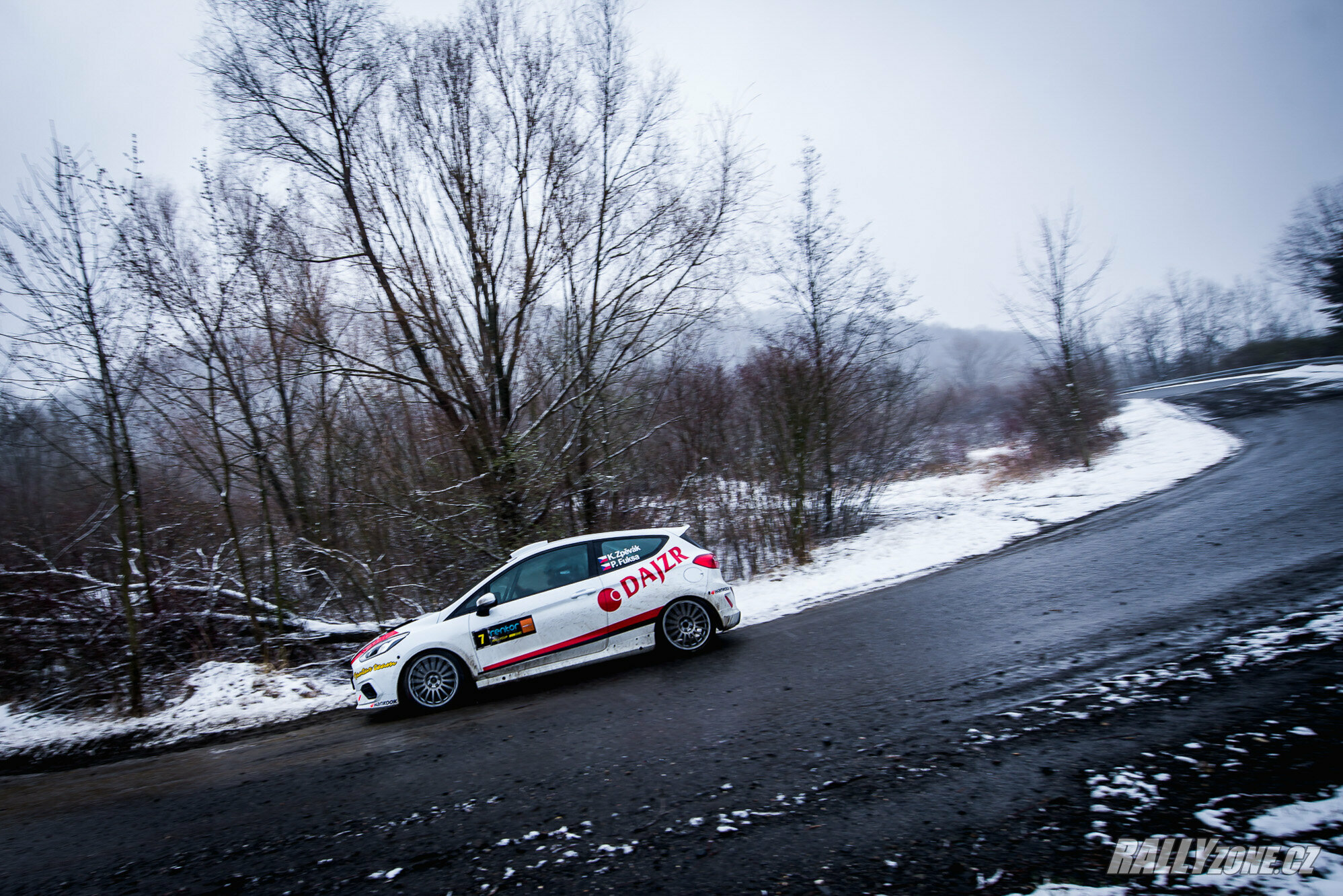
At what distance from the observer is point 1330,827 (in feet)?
9.42

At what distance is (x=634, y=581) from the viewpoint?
303 inches

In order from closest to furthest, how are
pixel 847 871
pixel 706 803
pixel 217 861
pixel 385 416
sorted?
1. pixel 847 871
2. pixel 706 803
3. pixel 217 861
4. pixel 385 416

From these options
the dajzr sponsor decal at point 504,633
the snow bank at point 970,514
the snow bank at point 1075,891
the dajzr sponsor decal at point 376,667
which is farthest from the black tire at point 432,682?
the snow bank at point 1075,891

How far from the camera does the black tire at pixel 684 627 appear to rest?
305 inches

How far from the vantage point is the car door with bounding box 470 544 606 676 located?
7.46 metres

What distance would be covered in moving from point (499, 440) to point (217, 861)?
327 inches

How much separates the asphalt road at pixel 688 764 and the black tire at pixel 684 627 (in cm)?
25

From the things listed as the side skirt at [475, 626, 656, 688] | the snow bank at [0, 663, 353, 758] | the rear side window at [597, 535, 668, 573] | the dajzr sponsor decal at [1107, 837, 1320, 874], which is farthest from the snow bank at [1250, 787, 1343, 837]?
the snow bank at [0, 663, 353, 758]

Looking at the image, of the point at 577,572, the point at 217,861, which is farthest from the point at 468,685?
the point at 217,861

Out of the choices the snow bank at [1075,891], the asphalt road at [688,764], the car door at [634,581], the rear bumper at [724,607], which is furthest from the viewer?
the rear bumper at [724,607]

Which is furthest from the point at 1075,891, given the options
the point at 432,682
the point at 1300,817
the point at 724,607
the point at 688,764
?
the point at 432,682

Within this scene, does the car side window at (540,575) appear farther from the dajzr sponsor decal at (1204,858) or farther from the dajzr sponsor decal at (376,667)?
the dajzr sponsor decal at (1204,858)

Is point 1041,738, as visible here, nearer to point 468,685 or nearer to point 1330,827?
point 1330,827

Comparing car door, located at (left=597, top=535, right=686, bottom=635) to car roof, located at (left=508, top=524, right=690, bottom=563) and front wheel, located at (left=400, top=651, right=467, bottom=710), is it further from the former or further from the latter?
front wheel, located at (left=400, top=651, right=467, bottom=710)
